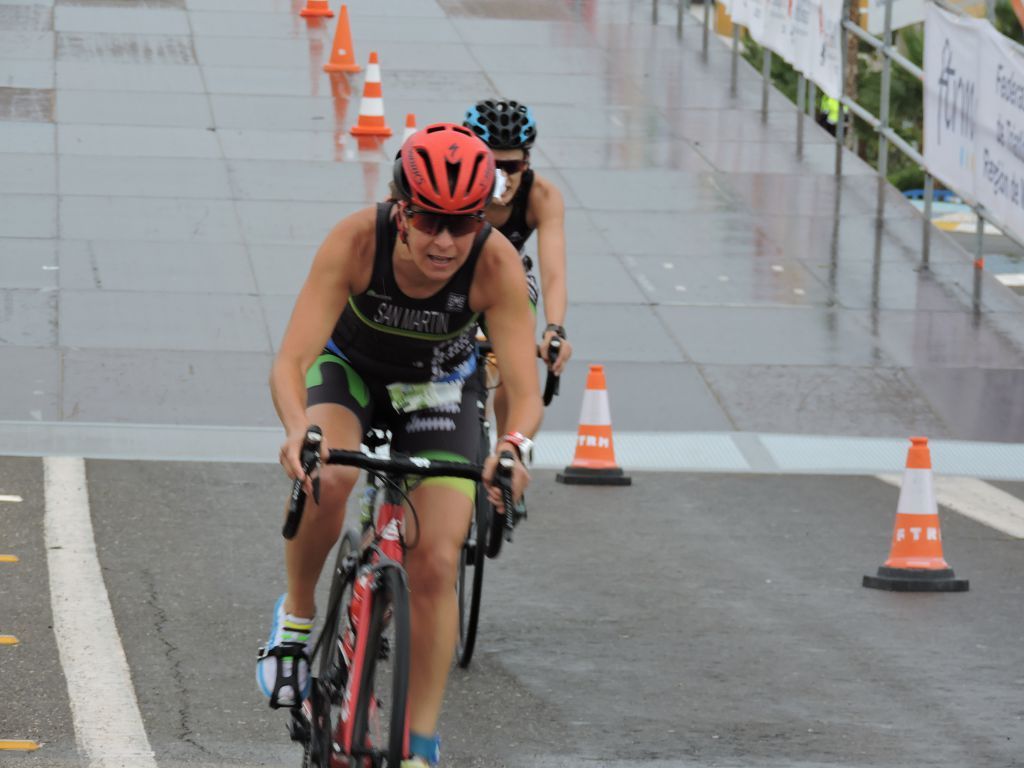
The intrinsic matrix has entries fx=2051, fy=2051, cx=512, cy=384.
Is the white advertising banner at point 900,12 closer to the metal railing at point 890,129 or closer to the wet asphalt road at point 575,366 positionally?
Answer: the metal railing at point 890,129

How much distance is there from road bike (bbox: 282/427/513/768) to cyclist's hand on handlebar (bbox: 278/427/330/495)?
2 cm

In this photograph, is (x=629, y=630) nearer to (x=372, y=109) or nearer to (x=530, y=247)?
(x=530, y=247)

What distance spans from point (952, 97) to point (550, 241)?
23.6 feet

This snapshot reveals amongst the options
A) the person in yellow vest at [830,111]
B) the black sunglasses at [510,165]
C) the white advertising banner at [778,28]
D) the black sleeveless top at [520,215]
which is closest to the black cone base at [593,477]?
the black sleeveless top at [520,215]

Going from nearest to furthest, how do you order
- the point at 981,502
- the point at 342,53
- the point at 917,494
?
the point at 917,494 → the point at 981,502 → the point at 342,53

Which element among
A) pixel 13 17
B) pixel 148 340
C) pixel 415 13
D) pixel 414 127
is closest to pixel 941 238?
pixel 414 127

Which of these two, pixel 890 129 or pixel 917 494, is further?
pixel 890 129

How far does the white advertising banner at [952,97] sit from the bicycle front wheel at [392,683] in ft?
31.7

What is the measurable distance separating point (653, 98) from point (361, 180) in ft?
15.4

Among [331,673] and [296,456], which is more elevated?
[296,456]

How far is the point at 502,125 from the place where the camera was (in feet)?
25.1

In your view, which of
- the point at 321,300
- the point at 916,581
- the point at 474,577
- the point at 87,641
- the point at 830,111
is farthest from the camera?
the point at 830,111

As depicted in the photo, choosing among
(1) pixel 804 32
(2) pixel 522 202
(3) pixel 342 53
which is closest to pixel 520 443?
(2) pixel 522 202

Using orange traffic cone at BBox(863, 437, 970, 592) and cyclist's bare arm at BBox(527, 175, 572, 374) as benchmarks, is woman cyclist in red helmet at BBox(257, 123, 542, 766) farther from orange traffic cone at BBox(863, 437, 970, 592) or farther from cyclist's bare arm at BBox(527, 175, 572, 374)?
orange traffic cone at BBox(863, 437, 970, 592)
